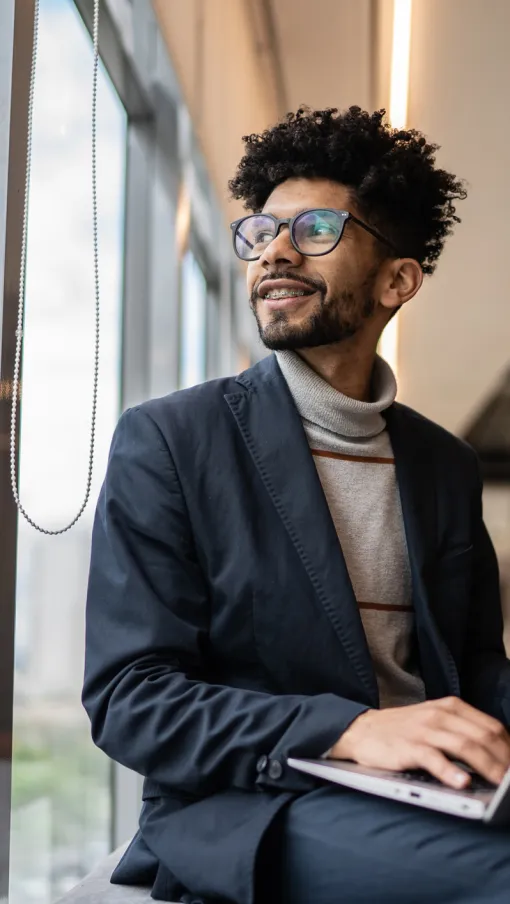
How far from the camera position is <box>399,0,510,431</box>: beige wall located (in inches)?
170

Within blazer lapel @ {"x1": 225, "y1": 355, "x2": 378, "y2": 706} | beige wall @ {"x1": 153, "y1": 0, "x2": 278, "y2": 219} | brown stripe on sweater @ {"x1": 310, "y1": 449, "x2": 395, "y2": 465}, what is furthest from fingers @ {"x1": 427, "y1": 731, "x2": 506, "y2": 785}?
beige wall @ {"x1": 153, "y1": 0, "x2": 278, "y2": 219}

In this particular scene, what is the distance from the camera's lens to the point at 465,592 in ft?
5.81

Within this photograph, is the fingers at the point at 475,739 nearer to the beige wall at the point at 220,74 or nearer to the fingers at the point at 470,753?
the fingers at the point at 470,753

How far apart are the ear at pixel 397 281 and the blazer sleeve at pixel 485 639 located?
Result: 353mm

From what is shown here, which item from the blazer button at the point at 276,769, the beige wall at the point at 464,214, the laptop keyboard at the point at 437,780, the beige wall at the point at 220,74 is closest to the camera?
the laptop keyboard at the point at 437,780

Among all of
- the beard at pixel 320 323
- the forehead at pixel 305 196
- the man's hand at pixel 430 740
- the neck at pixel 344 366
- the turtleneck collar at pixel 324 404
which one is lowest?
the man's hand at pixel 430 740

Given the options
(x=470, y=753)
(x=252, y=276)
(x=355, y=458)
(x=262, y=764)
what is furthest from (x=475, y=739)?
(x=252, y=276)

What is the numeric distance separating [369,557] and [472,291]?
395cm

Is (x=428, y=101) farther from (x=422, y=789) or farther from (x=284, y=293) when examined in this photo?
(x=422, y=789)

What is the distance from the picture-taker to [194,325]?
421 cm

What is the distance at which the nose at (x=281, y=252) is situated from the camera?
1737 mm

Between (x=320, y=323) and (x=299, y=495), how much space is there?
34 cm

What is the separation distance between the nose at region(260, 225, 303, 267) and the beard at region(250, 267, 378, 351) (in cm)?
2

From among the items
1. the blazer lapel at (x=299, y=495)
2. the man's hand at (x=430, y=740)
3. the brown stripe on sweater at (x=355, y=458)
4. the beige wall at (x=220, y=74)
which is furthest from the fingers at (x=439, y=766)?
the beige wall at (x=220, y=74)
